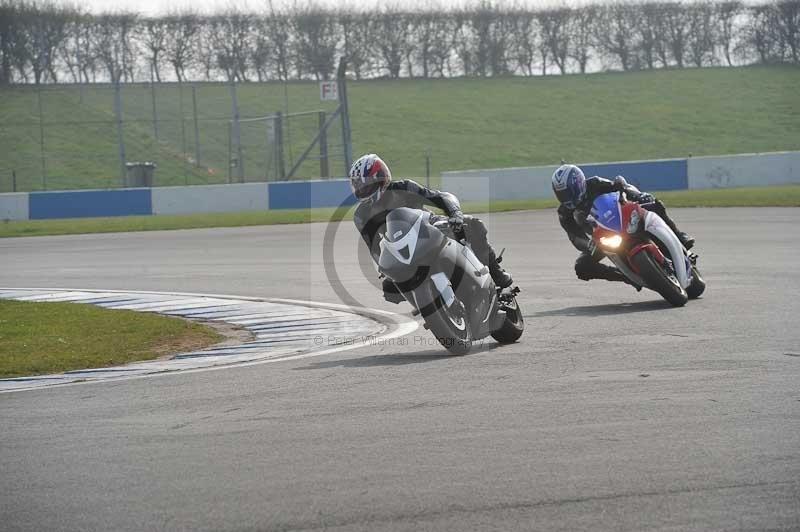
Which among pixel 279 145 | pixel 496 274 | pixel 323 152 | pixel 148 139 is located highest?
pixel 148 139

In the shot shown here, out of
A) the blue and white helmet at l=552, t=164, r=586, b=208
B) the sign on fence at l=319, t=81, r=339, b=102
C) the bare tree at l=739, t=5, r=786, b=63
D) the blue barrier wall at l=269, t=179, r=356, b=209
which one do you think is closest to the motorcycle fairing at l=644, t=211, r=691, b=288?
the blue and white helmet at l=552, t=164, r=586, b=208

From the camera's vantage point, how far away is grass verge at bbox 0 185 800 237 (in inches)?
1077

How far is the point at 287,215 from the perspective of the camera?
1179 inches

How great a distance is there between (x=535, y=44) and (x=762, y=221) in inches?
1626

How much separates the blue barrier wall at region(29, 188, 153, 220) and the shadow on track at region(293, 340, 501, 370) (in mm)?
24270

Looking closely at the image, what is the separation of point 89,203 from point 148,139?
9.99m

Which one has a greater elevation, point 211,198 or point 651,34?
point 651,34

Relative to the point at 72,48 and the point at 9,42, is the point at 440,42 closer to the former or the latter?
the point at 72,48

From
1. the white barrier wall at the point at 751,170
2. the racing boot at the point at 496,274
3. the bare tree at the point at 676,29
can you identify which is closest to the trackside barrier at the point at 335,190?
the white barrier wall at the point at 751,170

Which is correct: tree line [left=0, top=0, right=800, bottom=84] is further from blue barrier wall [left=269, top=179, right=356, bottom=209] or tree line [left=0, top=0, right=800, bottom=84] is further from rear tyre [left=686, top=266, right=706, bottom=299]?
rear tyre [left=686, top=266, right=706, bottom=299]

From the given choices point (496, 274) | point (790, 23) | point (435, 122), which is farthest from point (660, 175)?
point (790, 23)

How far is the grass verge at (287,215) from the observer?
2736 cm

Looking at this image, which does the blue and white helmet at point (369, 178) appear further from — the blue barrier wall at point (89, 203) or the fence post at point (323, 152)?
the fence post at point (323, 152)

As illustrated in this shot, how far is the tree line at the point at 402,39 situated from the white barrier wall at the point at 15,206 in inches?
618
